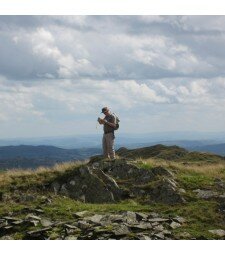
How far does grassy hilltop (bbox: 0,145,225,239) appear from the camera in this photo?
59.4 feet

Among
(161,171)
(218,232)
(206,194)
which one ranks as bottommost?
(218,232)

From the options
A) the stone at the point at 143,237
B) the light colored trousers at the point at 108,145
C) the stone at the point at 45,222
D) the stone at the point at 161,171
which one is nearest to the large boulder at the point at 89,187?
the stone at the point at 161,171

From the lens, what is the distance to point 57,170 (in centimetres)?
2845

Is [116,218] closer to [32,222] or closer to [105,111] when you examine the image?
[32,222]

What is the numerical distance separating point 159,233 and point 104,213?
3.81 meters

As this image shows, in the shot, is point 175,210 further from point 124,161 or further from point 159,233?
point 124,161

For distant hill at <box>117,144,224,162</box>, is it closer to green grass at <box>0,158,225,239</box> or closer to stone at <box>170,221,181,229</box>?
green grass at <box>0,158,225,239</box>

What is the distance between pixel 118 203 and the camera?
2395 cm

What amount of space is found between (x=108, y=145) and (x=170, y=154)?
133ft

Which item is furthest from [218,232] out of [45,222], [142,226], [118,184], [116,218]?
[118,184]

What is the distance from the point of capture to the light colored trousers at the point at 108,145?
2997 centimetres

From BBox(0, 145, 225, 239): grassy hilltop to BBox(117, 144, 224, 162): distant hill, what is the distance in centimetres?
3264

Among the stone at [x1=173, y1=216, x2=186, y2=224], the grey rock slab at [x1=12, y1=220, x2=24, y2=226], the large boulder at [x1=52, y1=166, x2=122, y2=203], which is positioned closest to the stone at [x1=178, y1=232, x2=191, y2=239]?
the stone at [x1=173, y1=216, x2=186, y2=224]

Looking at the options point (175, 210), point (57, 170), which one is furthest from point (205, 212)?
point (57, 170)
